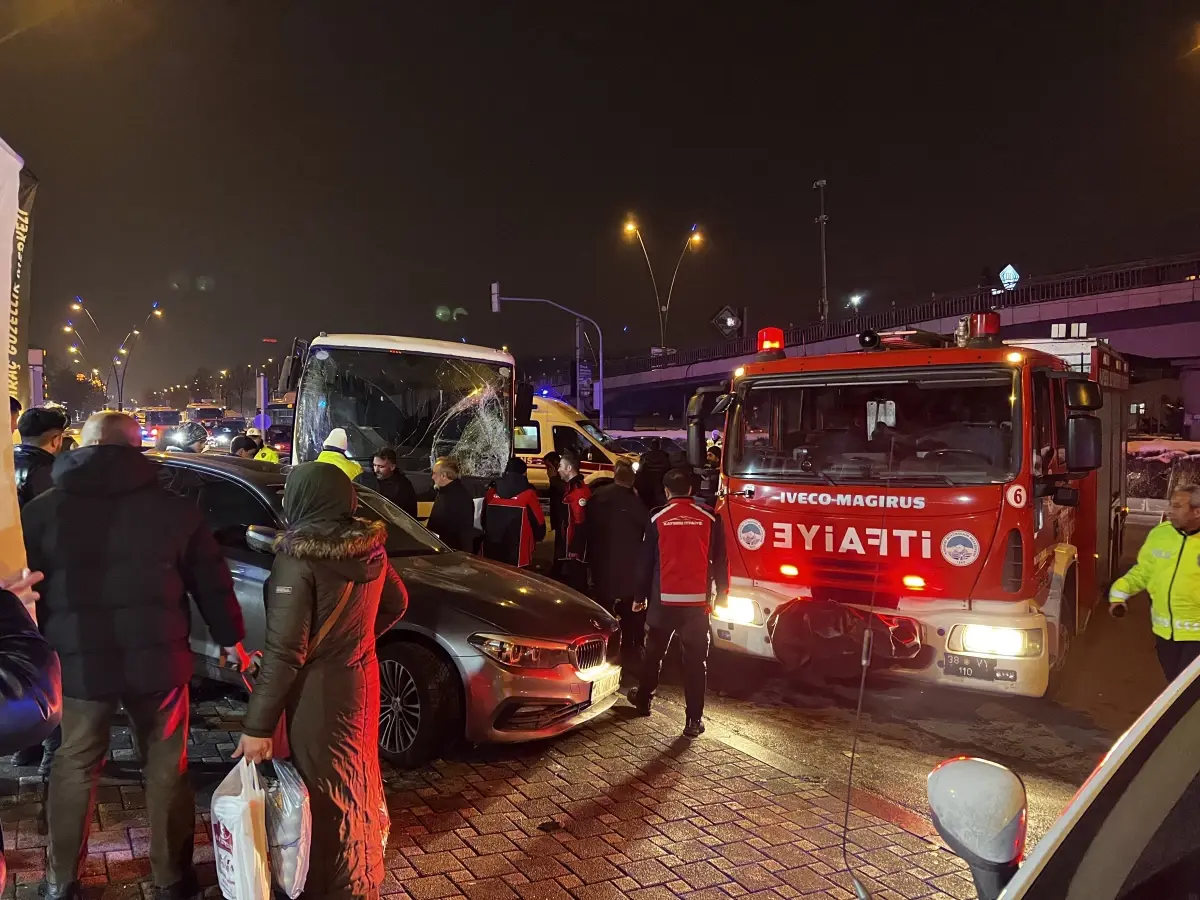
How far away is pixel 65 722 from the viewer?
10.5ft

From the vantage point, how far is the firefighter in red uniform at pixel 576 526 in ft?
25.2

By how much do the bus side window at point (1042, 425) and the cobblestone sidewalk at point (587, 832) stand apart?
9.18 feet

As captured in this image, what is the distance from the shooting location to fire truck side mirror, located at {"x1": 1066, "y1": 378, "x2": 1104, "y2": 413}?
19.4 ft

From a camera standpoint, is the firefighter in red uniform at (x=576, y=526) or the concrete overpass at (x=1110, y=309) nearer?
the firefighter in red uniform at (x=576, y=526)

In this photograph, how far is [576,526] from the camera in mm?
8000

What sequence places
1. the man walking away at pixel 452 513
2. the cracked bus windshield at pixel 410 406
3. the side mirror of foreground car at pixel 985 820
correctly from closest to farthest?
the side mirror of foreground car at pixel 985 820 < the man walking away at pixel 452 513 < the cracked bus windshield at pixel 410 406

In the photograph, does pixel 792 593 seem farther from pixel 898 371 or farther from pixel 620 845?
pixel 620 845

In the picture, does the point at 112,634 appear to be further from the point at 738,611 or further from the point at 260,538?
the point at 738,611

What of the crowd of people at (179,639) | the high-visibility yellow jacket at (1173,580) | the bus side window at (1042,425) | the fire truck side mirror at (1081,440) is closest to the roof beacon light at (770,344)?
the bus side window at (1042,425)

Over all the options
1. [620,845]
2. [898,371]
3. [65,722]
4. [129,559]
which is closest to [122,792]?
[65,722]

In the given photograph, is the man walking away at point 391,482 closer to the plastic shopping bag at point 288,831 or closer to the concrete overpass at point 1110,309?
the plastic shopping bag at point 288,831

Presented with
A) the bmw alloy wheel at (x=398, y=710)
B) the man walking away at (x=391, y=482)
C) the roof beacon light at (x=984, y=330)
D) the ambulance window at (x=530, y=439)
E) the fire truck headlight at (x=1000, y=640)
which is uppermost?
the roof beacon light at (x=984, y=330)

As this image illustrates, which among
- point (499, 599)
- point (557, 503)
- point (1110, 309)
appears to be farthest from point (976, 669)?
point (1110, 309)

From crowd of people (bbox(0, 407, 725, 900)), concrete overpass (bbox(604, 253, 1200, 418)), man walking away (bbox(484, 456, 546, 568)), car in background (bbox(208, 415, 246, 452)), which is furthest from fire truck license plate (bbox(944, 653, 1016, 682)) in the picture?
car in background (bbox(208, 415, 246, 452))
